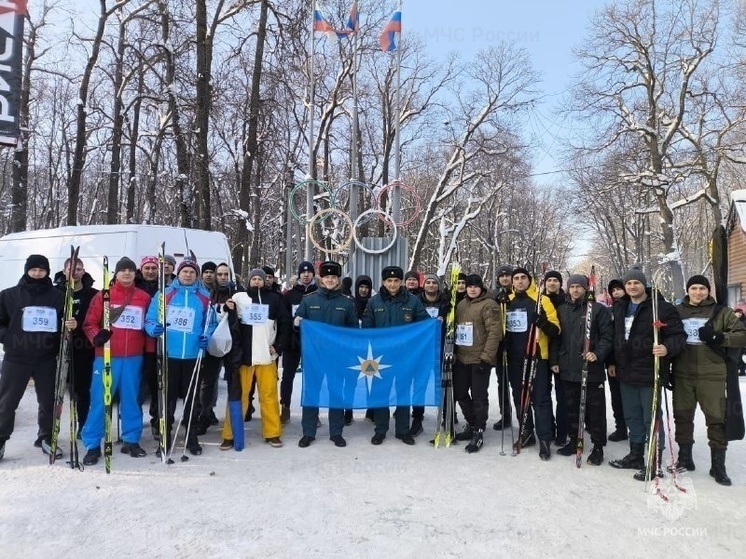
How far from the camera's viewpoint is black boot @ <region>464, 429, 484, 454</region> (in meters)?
5.68

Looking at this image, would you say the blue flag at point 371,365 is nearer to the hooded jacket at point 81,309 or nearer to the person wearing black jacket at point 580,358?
the person wearing black jacket at point 580,358

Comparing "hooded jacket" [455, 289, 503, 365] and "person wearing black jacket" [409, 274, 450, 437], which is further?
"person wearing black jacket" [409, 274, 450, 437]

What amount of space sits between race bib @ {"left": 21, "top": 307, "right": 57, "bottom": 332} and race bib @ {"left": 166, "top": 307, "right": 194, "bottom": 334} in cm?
111

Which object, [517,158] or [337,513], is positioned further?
[517,158]

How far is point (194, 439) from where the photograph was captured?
18.0ft

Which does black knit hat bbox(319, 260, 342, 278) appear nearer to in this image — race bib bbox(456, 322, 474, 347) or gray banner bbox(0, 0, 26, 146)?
race bib bbox(456, 322, 474, 347)

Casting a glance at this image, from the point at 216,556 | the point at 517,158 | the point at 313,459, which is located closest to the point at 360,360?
the point at 313,459

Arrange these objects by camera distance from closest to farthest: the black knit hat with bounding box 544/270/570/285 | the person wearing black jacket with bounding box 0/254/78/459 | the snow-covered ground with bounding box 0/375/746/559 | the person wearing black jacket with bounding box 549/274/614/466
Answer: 1. the snow-covered ground with bounding box 0/375/746/559
2. the person wearing black jacket with bounding box 0/254/78/459
3. the person wearing black jacket with bounding box 549/274/614/466
4. the black knit hat with bounding box 544/270/570/285

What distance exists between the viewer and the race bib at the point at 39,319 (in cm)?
510

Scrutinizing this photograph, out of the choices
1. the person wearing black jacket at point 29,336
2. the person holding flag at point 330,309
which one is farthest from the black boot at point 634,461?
the person wearing black jacket at point 29,336

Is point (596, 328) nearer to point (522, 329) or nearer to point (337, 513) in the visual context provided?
point (522, 329)

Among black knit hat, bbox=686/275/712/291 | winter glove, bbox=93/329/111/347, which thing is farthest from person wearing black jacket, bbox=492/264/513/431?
winter glove, bbox=93/329/111/347

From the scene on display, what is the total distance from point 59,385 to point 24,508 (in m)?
1.40

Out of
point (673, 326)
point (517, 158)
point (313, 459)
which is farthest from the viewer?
point (517, 158)
